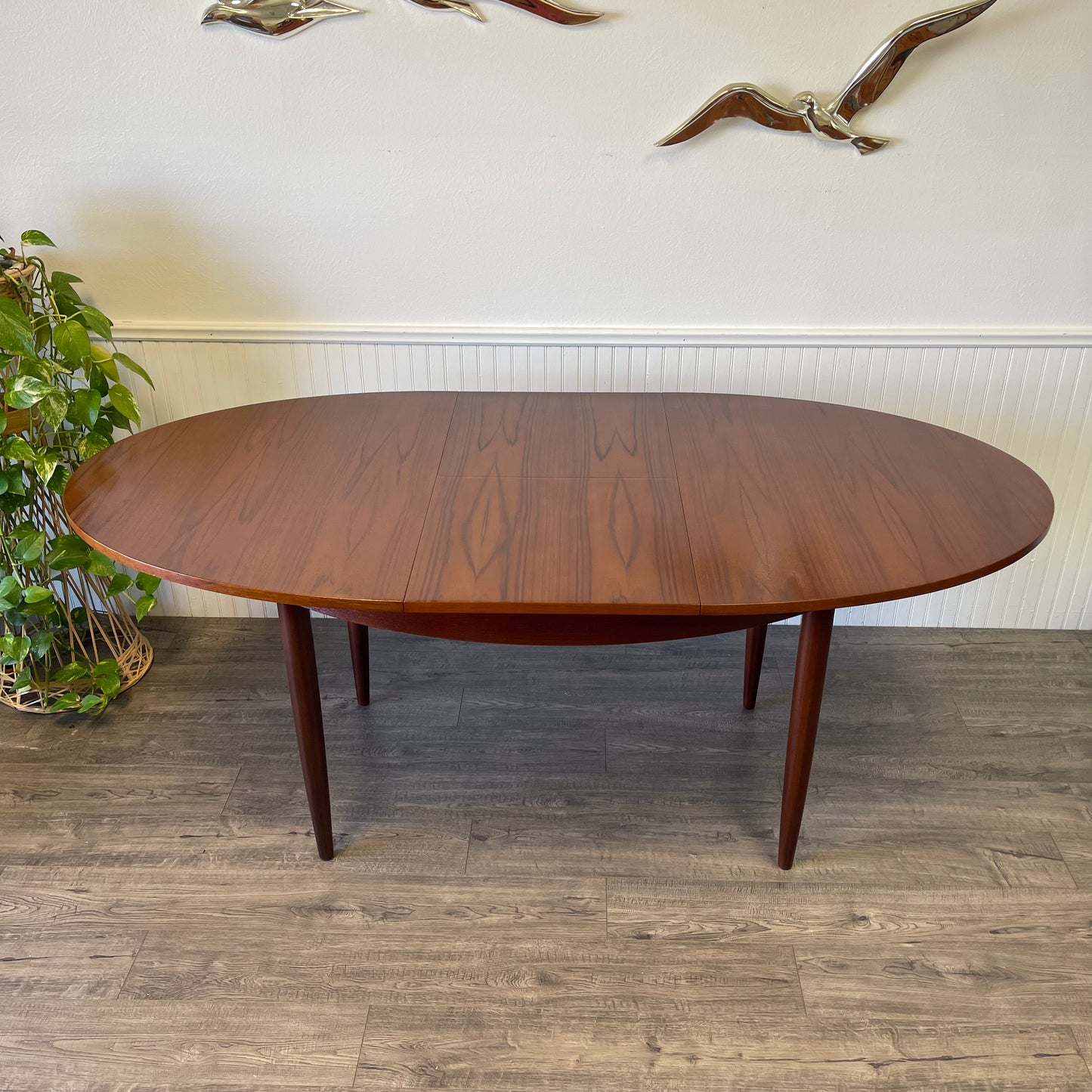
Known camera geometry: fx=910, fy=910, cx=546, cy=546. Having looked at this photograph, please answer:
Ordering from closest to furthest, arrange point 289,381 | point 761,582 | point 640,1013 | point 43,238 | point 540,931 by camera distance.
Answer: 1. point 761,582
2. point 640,1013
3. point 540,931
4. point 43,238
5. point 289,381

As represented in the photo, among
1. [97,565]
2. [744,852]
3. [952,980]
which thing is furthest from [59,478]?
[952,980]

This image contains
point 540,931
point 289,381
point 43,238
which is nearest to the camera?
point 540,931

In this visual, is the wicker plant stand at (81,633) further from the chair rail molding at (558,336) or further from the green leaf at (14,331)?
the chair rail molding at (558,336)

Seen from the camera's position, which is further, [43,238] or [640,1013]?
[43,238]

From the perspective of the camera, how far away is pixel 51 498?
2.07 m

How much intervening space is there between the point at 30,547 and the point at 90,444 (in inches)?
10.1

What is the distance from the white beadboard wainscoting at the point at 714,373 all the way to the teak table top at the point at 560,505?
0.90 ft

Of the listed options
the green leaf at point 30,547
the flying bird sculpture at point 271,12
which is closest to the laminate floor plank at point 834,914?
the green leaf at point 30,547

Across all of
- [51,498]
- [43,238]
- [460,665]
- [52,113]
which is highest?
[52,113]

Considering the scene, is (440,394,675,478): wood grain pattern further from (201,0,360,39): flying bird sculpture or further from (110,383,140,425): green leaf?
(201,0,360,39): flying bird sculpture

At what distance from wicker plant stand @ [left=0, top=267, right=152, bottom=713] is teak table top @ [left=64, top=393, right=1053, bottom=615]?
0.45 m

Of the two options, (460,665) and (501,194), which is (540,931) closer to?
(460,665)

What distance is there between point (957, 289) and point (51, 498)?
218 centimetres

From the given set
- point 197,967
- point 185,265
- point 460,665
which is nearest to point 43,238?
point 185,265
